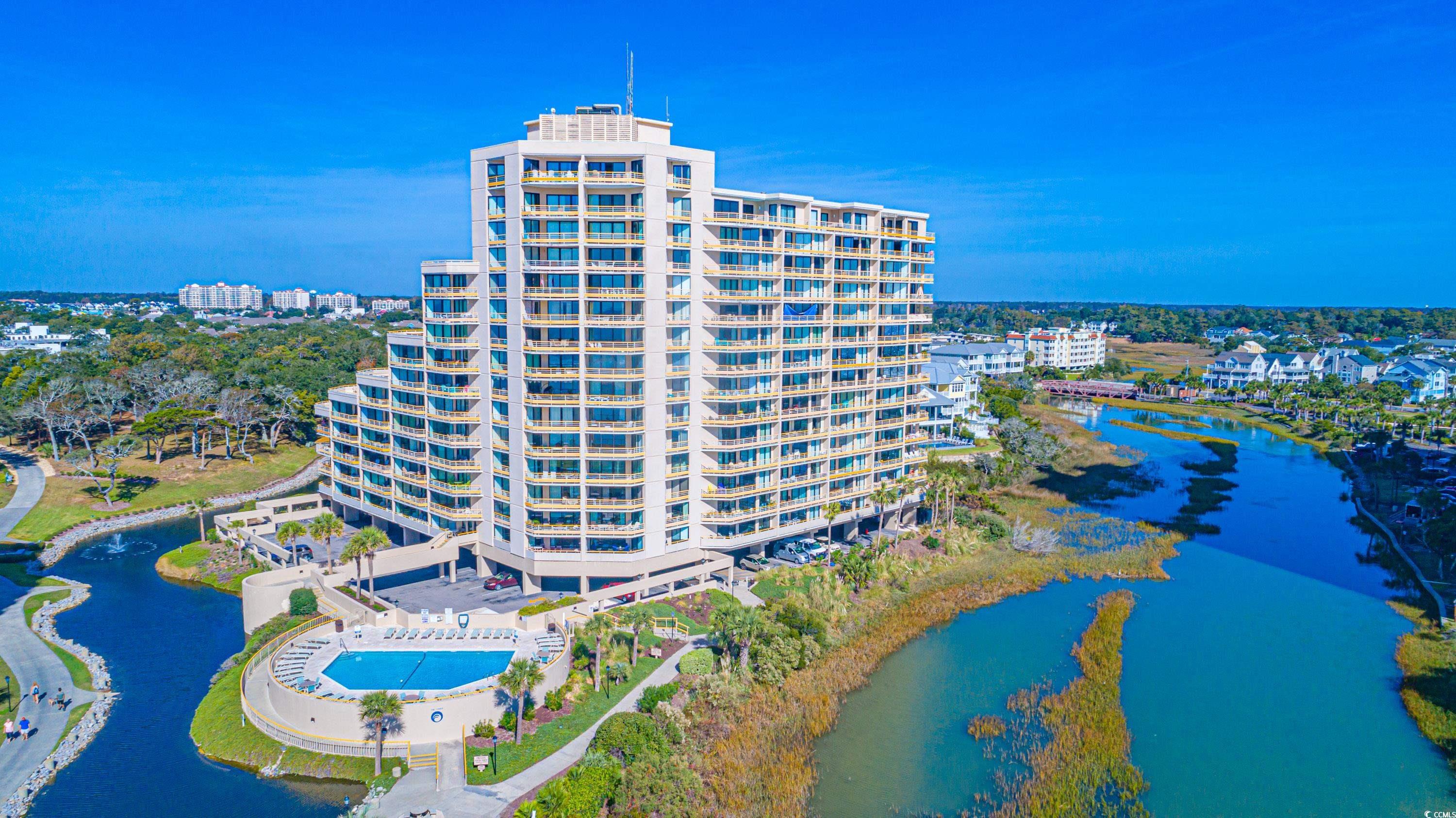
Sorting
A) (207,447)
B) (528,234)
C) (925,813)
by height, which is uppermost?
(528,234)

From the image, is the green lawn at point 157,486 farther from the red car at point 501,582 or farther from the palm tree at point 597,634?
the palm tree at point 597,634

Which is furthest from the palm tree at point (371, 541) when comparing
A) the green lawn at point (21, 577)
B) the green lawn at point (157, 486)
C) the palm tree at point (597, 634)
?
the green lawn at point (157, 486)

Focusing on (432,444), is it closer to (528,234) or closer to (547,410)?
(547,410)

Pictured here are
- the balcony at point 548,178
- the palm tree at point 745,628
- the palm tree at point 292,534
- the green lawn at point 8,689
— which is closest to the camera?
the green lawn at point 8,689

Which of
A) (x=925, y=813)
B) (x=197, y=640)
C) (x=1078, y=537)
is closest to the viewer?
(x=925, y=813)

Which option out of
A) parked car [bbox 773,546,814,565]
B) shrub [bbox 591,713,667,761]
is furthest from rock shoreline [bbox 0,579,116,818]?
parked car [bbox 773,546,814,565]

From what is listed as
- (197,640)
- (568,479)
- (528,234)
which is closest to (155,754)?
(197,640)

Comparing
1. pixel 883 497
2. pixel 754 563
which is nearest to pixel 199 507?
pixel 754 563
